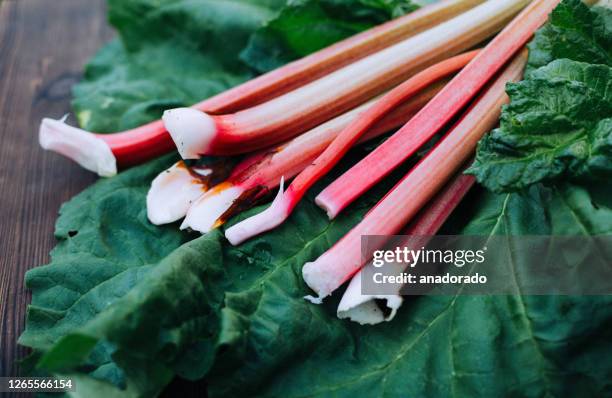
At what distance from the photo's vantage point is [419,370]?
154 centimetres

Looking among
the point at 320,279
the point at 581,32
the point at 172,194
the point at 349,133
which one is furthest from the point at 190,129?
the point at 581,32

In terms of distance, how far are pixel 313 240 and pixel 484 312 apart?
483 millimetres

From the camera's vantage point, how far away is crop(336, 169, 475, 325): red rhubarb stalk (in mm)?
1613

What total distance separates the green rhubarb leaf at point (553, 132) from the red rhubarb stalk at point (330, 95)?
48cm

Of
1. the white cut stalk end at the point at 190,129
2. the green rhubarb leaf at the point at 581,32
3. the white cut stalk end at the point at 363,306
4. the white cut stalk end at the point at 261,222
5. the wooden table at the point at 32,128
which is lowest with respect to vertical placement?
the wooden table at the point at 32,128

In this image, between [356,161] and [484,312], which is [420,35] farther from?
[484,312]

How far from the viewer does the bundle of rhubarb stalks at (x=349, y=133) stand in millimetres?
1754

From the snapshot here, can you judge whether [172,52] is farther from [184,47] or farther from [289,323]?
[289,323]

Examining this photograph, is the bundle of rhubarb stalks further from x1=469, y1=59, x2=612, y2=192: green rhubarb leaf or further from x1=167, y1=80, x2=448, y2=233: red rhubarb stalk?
x1=469, y1=59, x2=612, y2=192: green rhubarb leaf

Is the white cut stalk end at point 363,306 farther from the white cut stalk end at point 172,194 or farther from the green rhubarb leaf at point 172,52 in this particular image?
the green rhubarb leaf at point 172,52

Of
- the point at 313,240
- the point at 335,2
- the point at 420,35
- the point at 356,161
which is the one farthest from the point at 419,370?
the point at 335,2

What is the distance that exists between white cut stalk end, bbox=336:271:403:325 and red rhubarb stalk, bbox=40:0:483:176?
75 centimetres

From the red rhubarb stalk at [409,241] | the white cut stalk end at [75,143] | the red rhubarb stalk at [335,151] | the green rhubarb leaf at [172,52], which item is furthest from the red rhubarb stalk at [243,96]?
the red rhubarb stalk at [409,241]

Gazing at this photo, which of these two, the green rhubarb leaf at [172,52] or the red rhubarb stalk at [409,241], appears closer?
the red rhubarb stalk at [409,241]
